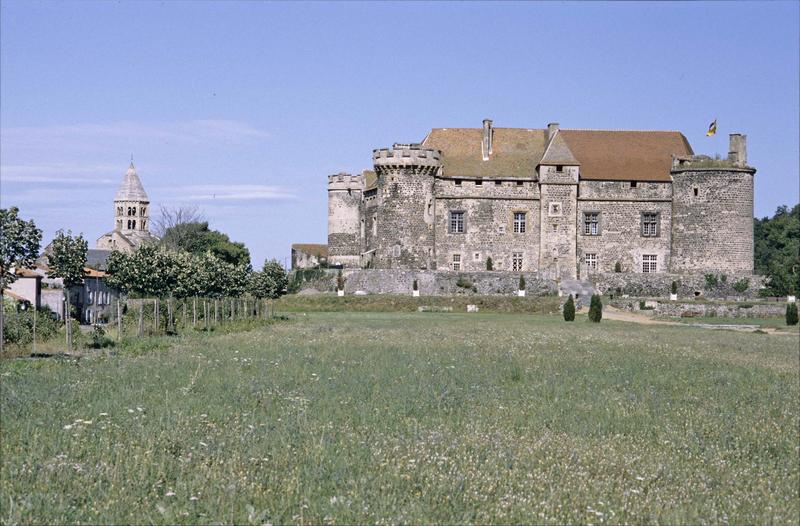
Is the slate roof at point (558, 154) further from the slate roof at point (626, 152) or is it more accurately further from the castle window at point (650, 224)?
the castle window at point (650, 224)

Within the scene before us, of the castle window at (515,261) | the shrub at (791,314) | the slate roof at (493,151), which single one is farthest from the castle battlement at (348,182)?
the shrub at (791,314)

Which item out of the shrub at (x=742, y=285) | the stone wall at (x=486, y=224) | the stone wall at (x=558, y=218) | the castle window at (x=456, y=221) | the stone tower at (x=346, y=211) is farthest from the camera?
the stone tower at (x=346, y=211)

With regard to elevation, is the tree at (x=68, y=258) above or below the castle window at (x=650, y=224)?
below

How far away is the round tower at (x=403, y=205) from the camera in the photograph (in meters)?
67.8

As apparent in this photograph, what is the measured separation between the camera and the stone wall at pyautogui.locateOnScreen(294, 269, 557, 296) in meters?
66.4

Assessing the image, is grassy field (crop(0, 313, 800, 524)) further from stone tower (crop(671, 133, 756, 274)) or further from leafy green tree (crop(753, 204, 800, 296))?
leafy green tree (crop(753, 204, 800, 296))

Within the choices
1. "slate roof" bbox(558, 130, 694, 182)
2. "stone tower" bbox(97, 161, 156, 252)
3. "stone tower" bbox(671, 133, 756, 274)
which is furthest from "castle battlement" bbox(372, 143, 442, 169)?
"stone tower" bbox(97, 161, 156, 252)

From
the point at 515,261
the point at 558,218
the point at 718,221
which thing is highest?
the point at 558,218

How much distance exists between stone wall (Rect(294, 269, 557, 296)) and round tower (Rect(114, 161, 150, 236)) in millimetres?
71801

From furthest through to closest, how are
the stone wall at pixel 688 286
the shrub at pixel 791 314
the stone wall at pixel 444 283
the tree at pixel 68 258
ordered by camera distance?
the stone wall at pixel 688 286
the stone wall at pixel 444 283
the shrub at pixel 791 314
the tree at pixel 68 258

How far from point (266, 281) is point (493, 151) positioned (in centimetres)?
2336

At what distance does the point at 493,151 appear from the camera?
237 ft

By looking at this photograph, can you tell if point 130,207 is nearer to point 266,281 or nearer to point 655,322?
point 266,281

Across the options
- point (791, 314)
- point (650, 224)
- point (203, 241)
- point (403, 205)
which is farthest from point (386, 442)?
point (203, 241)
